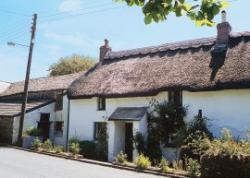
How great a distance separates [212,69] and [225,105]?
2.27 meters

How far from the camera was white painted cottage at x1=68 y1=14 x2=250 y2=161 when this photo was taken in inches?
746

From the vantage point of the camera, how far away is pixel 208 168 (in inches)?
561

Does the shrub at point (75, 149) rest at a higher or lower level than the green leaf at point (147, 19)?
lower

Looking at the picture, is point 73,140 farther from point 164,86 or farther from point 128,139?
point 164,86

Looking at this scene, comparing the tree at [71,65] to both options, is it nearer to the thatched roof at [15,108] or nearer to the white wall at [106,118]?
the thatched roof at [15,108]

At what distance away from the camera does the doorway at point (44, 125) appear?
31.3 metres

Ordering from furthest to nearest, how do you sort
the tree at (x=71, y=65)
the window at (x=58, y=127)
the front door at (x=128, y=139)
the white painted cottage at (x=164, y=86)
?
the tree at (x=71, y=65)
the window at (x=58, y=127)
the front door at (x=128, y=139)
the white painted cottage at (x=164, y=86)

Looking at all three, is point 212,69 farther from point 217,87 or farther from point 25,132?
point 25,132

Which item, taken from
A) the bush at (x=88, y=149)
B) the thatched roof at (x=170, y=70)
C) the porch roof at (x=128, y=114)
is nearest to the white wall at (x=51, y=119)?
the thatched roof at (x=170, y=70)

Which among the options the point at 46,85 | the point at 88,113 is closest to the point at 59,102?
the point at 46,85

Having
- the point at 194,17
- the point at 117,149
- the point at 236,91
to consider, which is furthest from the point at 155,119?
the point at 194,17

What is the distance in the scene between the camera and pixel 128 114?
885 inches

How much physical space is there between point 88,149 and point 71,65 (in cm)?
3558

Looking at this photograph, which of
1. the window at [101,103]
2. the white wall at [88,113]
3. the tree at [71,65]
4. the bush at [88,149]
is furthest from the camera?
the tree at [71,65]
